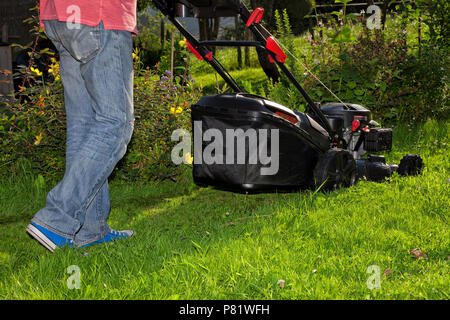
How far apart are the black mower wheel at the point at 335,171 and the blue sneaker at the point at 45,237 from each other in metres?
1.85

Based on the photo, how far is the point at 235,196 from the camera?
4.23m

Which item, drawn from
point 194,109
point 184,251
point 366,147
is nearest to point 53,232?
point 184,251

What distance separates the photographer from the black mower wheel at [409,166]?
14.4 ft

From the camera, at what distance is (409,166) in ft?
14.4

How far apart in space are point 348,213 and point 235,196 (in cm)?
118

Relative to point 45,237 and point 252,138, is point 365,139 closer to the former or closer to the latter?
point 252,138

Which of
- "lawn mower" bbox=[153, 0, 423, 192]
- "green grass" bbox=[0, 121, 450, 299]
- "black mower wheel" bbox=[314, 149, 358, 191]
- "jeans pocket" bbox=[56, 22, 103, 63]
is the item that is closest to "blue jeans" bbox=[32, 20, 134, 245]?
"jeans pocket" bbox=[56, 22, 103, 63]

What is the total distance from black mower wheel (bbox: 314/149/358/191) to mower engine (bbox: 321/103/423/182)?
25cm

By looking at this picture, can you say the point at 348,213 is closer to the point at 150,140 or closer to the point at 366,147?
the point at 366,147

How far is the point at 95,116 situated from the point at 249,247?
108cm

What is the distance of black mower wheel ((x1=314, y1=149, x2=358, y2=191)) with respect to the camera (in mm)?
3648

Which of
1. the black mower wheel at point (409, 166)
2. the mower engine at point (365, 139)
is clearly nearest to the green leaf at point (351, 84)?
the mower engine at point (365, 139)

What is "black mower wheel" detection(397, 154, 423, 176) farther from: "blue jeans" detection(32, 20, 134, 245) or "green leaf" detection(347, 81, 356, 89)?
"blue jeans" detection(32, 20, 134, 245)
